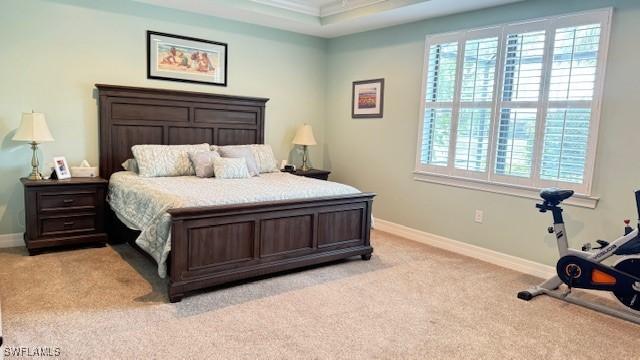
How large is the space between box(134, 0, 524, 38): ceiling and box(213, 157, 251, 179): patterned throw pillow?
1623mm

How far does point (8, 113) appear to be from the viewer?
4109 millimetres

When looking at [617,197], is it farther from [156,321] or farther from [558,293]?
[156,321]

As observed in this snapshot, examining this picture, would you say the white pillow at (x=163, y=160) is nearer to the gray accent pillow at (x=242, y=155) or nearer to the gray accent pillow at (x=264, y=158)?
the gray accent pillow at (x=242, y=155)

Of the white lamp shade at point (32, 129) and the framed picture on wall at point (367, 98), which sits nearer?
the white lamp shade at point (32, 129)

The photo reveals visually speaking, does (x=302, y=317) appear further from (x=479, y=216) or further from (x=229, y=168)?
(x=479, y=216)

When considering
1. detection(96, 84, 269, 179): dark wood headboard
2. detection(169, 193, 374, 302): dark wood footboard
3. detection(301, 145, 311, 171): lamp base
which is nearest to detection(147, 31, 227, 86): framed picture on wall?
detection(96, 84, 269, 179): dark wood headboard

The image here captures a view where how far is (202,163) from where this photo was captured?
4473mm

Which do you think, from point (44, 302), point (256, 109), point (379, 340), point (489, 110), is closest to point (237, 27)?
point (256, 109)

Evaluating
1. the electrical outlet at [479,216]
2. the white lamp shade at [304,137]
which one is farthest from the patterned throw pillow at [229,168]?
the electrical outlet at [479,216]

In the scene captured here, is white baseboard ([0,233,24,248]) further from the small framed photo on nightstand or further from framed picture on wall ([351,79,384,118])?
framed picture on wall ([351,79,384,118])

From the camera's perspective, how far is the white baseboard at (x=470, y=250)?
13.0 feet

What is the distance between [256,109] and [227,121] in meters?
0.43

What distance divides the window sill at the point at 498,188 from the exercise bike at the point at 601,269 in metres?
0.37

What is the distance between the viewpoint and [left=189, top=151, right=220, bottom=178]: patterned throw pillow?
4.45 meters
